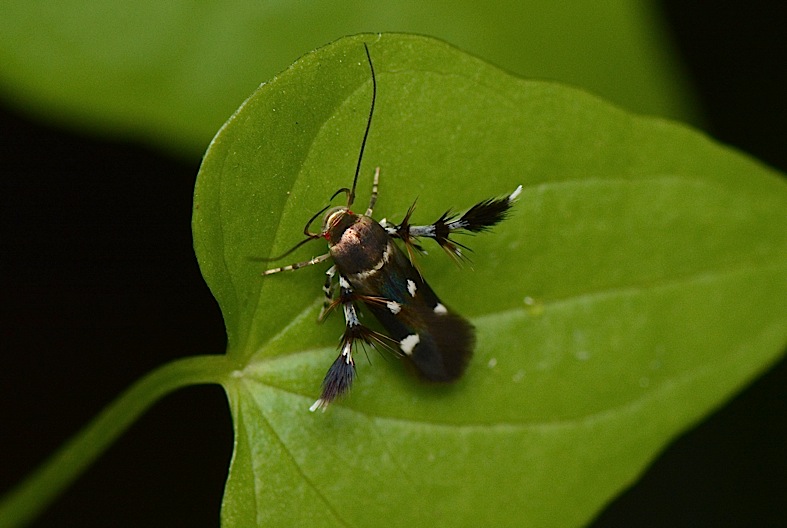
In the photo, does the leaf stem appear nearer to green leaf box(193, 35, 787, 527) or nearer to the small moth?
green leaf box(193, 35, 787, 527)

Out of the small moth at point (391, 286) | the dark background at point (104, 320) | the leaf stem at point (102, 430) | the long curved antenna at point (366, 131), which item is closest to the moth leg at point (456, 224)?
the small moth at point (391, 286)

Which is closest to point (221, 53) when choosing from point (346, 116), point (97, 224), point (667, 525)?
point (97, 224)

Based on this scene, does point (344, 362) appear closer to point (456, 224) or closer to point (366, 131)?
point (456, 224)

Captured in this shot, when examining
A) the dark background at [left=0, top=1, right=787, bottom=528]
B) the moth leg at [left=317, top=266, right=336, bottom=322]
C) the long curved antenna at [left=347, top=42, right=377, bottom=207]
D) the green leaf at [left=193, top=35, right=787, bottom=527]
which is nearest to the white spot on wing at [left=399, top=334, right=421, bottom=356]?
the green leaf at [left=193, top=35, right=787, bottom=527]

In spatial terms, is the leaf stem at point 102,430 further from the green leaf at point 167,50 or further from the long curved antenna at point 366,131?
the green leaf at point 167,50

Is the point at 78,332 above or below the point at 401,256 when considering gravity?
below

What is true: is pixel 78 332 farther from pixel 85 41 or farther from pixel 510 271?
pixel 510 271
